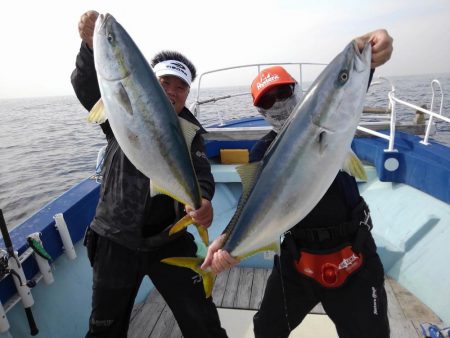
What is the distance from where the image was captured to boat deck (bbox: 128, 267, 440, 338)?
11.1ft

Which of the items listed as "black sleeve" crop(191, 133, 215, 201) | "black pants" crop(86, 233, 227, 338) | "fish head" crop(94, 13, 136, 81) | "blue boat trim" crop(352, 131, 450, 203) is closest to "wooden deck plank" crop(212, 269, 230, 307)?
"black pants" crop(86, 233, 227, 338)

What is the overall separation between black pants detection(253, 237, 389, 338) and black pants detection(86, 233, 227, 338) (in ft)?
1.49

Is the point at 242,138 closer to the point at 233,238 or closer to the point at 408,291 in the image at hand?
the point at 408,291

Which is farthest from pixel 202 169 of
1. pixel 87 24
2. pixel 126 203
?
pixel 87 24

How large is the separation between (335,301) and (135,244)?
4.95 ft

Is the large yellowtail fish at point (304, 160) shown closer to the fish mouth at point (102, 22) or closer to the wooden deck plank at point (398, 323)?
the fish mouth at point (102, 22)

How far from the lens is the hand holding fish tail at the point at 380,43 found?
164cm

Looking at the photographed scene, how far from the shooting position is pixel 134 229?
251cm

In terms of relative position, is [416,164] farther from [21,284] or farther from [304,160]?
[21,284]

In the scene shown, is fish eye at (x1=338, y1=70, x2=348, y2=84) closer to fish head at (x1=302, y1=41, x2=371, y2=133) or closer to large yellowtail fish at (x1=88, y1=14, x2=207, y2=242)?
fish head at (x1=302, y1=41, x2=371, y2=133)

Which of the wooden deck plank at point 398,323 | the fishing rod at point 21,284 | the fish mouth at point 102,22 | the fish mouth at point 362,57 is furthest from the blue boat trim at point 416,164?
the fishing rod at point 21,284

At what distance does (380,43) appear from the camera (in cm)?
164

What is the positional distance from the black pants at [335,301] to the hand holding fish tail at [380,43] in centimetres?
127

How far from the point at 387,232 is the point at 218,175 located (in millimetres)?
3112
